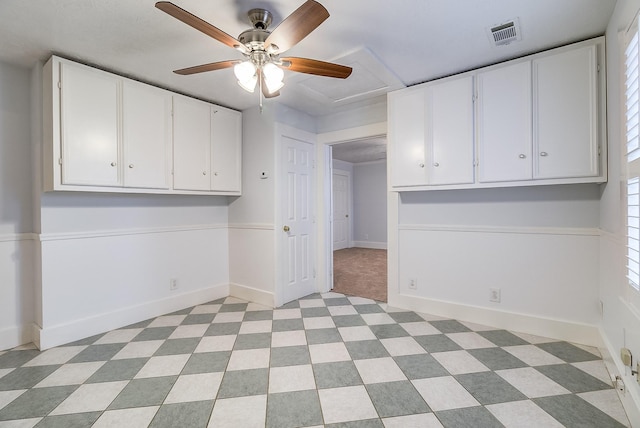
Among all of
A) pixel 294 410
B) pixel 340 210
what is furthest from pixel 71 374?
pixel 340 210

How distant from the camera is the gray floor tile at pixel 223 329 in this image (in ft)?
8.57

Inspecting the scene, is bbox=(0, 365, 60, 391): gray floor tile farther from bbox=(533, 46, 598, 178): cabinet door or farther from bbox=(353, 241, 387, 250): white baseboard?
bbox=(353, 241, 387, 250): white baseboard

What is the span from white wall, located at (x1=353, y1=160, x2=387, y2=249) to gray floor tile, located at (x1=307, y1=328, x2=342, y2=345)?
522 centimetres

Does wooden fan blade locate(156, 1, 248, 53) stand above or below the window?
above

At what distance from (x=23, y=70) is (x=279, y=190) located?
2.39 metres

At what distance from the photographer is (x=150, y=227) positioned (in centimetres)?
305

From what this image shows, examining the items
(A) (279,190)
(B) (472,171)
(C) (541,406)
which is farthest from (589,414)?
(A) (279,190)

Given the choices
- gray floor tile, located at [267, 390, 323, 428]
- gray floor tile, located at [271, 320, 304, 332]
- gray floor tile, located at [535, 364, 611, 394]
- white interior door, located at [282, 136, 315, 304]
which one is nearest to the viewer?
gray floor tile, located at [267, 390, 323, 428]

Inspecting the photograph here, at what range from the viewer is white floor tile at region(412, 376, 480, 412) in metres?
1.63

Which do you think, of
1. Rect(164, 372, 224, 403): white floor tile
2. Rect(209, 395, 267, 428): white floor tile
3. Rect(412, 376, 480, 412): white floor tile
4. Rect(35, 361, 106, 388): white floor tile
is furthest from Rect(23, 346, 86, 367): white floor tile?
Rect(412, 376, 480, 412): white floor tile

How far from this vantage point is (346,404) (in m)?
1.64

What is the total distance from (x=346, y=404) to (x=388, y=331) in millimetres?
1057

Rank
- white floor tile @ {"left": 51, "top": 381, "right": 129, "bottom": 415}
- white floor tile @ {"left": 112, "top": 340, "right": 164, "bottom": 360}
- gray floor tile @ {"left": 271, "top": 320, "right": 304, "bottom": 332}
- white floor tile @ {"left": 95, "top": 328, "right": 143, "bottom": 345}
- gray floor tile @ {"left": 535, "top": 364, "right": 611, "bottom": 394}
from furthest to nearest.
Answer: gray floor tile @ {"left": 271, "top": 320, "right": 304, "bottom": 332} < white floor tile @ {"left": 95, "top": 328, "right": 143, "bottom": 345} < white floor tile @ {"left": 112, "top": 340, "right": 164, "bottom": 360} < gray floor tile @ {"left": 535, "top": 364, "right": 611, "bottom": 394} < white floor tile @ {"left": 51, "top": 381, "right": 129, "bottom": 415}

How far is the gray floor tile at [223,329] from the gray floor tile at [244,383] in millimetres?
684
